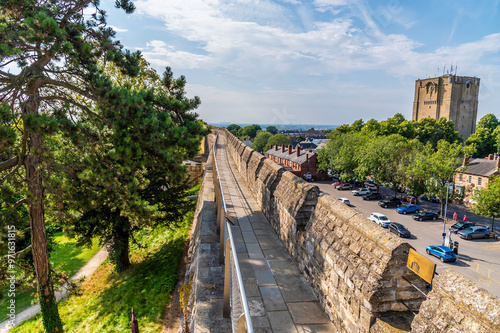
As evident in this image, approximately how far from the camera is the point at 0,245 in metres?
7.59

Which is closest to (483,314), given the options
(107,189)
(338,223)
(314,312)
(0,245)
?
(338,223)

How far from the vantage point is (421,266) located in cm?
316

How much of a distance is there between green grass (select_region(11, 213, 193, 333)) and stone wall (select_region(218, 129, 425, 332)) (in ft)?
20.9

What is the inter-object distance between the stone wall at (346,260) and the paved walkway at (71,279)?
26.4 feet

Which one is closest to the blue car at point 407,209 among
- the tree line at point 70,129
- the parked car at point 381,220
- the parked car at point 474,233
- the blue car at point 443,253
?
the parked car at point 381,220

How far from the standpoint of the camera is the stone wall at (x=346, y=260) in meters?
3.55

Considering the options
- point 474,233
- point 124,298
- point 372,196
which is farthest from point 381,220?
point 124,298

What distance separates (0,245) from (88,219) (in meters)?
4.70

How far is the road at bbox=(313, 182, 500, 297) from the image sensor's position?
17453 mm

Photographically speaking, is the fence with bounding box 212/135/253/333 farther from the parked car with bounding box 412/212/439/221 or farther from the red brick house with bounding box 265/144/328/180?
the red brick house with bounding box 265/144/328/180

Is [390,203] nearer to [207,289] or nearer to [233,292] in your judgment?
[207,289]

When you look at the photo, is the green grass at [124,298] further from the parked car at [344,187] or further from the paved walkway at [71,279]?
the parked car at [344,187]

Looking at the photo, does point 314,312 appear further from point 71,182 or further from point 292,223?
point 71,182

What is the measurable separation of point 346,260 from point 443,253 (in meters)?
19.6
